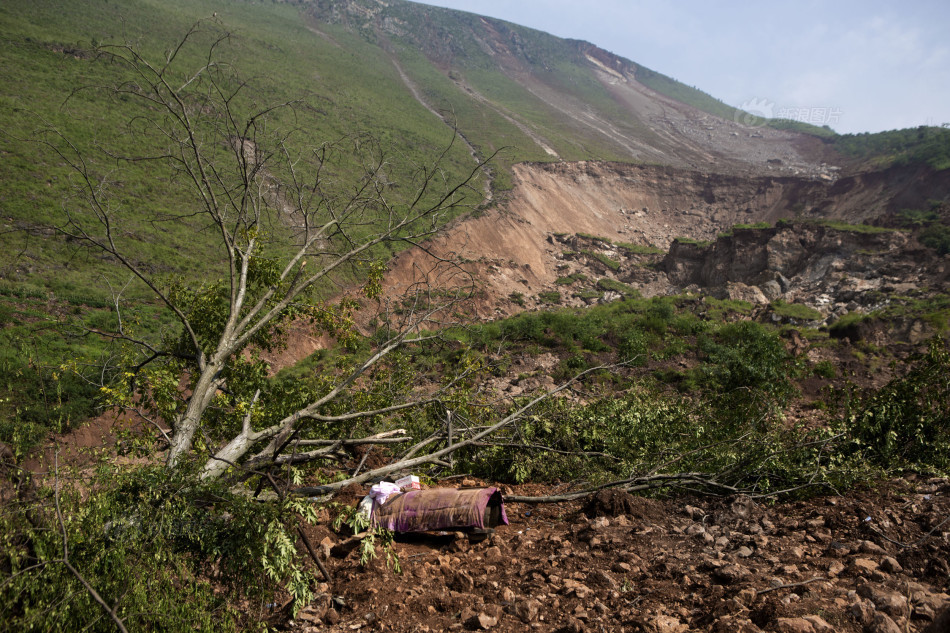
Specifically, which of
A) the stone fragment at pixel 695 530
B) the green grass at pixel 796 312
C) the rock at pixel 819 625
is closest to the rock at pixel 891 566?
the rock at pixel 819 625

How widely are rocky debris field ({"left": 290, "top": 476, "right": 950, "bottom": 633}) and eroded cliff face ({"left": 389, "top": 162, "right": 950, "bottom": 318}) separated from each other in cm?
1296

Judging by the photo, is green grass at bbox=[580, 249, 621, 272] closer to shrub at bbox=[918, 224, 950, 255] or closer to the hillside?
the hillside

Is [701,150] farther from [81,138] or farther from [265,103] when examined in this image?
[81,138]

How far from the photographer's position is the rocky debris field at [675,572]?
3.38 m

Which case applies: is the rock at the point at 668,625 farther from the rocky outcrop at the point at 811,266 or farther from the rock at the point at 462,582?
the rocky outcrop at the point at 811,266

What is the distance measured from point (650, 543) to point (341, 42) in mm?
82780

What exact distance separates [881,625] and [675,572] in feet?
4.81

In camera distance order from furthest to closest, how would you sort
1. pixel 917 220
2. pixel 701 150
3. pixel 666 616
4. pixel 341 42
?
pixel 341 42 < pixel 701 150 < pixel 917 220 < pixel 666 616

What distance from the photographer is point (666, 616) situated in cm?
360

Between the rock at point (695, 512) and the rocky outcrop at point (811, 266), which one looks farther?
the rocky outcrop at point (811, 266)

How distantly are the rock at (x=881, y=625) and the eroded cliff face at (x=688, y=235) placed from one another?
15.3m

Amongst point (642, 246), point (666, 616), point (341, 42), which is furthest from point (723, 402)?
point (341, 42)

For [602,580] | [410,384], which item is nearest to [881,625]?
[602,580]

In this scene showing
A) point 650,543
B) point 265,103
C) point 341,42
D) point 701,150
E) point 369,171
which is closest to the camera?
point 650,543
